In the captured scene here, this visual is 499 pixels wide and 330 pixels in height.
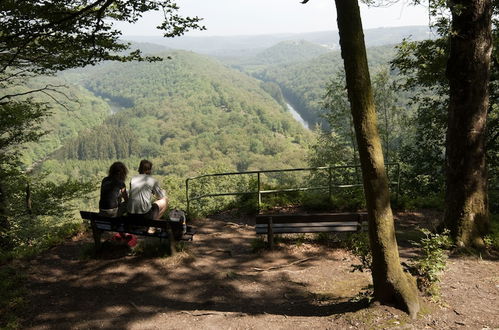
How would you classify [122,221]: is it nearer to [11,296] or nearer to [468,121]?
[11,296]

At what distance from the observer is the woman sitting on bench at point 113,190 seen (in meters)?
5.54

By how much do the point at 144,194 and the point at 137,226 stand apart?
0.48 m

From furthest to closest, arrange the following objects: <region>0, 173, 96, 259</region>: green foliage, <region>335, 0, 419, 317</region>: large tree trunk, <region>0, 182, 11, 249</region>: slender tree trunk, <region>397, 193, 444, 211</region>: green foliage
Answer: <region>0, 173, 96, 259</region>: green foliage < <region>0, 182, 11, 249</region>: slender tree trunk < <region>397, 193, 444, 211</region>: green foliage < <region>335, 0, 419, 317</region>: large tree trunk

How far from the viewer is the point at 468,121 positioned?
5129 mm

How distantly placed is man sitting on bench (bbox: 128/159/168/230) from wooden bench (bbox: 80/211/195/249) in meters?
0.15

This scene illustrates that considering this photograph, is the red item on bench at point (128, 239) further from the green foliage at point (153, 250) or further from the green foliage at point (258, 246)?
the green foliage at point (258, 246)

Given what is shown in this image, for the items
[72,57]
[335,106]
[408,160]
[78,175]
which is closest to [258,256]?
[72,57]

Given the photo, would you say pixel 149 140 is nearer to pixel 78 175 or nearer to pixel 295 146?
pixel 78 175

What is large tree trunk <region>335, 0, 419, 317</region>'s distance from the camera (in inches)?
124

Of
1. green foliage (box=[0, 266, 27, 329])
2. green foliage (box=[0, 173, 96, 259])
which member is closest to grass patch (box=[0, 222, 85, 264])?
green foliage (box=[0, 266, 27, 329])

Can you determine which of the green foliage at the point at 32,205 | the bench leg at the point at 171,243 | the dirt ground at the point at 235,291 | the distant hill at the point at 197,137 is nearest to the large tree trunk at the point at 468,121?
the dirt ground at the point at 235,291

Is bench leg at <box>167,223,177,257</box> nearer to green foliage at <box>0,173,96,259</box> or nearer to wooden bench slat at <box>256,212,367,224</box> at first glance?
wooden bench slat at <box>256,212,367,224</box>

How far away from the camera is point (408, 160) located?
605 inches

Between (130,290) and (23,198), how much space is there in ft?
34.0
